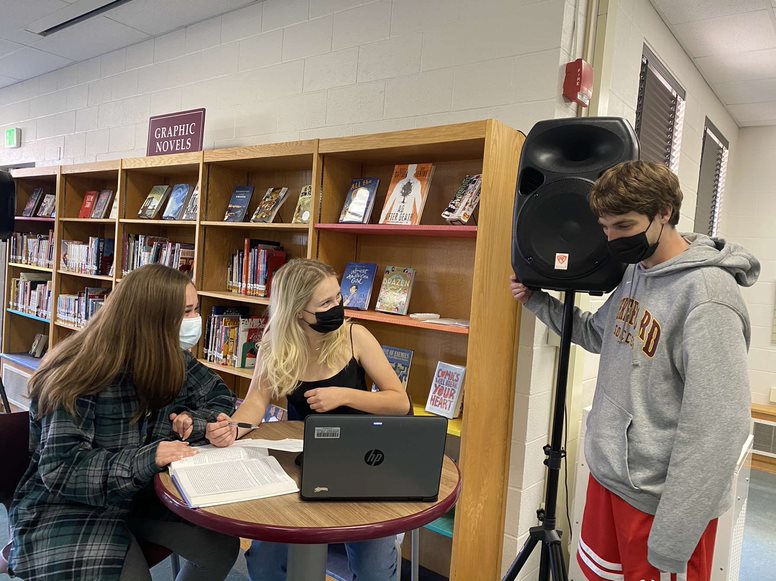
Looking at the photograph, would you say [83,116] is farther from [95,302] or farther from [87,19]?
[95,302]

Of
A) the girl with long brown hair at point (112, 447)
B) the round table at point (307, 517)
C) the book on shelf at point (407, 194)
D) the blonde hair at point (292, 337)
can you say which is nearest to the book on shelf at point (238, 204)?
the book on shelf at point (407, 194)

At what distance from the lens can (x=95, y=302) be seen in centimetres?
377

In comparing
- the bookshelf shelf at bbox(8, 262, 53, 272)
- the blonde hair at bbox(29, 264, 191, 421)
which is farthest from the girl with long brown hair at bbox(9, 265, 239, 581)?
the bookshelf shelf at bbox(8, 262, 53, 272)

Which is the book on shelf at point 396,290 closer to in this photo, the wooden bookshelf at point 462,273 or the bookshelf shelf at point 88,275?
the wooden bookshelf at point 462,273

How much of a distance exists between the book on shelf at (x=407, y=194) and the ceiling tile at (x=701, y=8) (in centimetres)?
148

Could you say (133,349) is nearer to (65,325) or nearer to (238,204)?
(238,204)

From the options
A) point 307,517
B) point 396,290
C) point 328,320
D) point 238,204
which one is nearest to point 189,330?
point 328,320

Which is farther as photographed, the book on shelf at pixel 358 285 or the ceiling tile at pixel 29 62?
the ceiling tile at pixel 29 62

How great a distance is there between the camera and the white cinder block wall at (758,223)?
440 centimetres

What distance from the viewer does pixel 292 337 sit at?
1.83 m

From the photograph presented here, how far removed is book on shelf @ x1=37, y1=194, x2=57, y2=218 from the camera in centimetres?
433

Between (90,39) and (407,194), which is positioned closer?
(407,194)

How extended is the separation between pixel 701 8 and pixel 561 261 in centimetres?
200

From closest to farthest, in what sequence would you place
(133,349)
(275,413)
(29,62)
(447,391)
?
1. (133,349)
2. (447,391)
3. (275,413)
4. (29,62)
